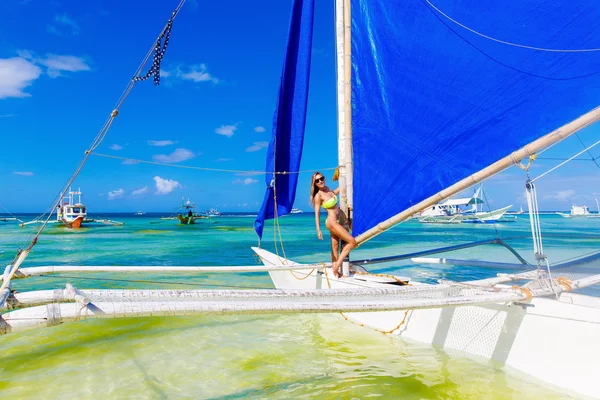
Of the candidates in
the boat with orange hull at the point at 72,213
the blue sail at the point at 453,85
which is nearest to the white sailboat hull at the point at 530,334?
the blue sail at the point at 453,85

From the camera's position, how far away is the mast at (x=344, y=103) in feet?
18.1

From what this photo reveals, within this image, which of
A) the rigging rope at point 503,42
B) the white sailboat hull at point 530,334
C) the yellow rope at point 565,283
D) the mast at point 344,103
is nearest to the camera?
the white sailboat hull at point 530,334

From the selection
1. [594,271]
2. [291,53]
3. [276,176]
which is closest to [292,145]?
[276,176]

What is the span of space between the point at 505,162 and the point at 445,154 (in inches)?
27.5

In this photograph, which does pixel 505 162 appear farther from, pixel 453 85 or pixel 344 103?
pixel 344 103

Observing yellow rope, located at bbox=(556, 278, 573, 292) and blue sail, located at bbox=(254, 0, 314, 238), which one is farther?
blue sail, located at bbox=(254, 0, 314, 238)

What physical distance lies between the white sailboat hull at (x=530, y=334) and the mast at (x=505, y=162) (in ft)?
4.03

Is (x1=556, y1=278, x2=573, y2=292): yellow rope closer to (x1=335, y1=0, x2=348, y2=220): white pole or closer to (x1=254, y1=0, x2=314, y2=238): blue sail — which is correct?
(x1=335, y1=0, x2=348, y2=220): white pole

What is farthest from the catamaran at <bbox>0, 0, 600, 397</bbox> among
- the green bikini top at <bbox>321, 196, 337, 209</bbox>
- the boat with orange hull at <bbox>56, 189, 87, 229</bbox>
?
the boat with orange hull at <bbox>56, 189, 87, 229</bbox>

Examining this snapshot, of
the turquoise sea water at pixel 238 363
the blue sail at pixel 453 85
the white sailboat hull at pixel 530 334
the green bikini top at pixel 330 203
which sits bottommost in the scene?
the turquoise sea water at pixel 238 363

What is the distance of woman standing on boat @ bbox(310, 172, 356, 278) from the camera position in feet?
18.4

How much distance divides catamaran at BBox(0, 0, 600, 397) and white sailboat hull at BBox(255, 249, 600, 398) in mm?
13

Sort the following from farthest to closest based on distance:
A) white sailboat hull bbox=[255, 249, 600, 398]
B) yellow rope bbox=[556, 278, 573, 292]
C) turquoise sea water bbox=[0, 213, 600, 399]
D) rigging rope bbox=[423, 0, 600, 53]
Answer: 1. turquoise sea water bbox=[0, 213, 600, 399]
2. yellow rope bbox=[556, 278, 573, 292]
3. rigging rope bbox=[423, 0, 600, 53]
4. white sailboat hull bbox=[255, 249, 600, 398]

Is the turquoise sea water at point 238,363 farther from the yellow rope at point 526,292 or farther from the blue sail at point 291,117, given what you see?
the blue sail at point 291,117
